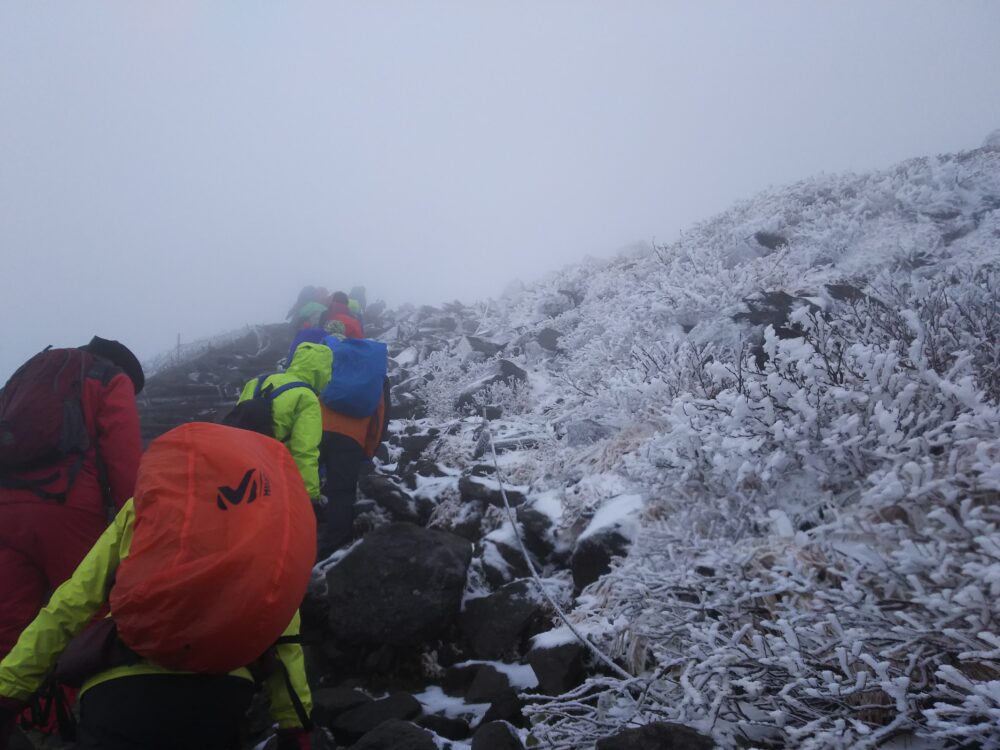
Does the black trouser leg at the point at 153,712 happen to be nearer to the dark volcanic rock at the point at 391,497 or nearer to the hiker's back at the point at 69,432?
the hiker's back at the point at 69,432

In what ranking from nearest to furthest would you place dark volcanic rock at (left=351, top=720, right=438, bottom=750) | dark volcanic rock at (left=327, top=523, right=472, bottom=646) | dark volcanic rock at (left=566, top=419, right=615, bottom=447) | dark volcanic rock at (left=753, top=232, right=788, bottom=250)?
dark volcanic rock at (left=351, top=720, right=438, bottom=750) < dark volcanic rock at (left=327, top=523, right=472, bottom=646) < dark volcanic rock at (left=566, top=419, right=615, bottom=447) < dark volcanic rock at (left=753, top=232, right=788, bottom=250)

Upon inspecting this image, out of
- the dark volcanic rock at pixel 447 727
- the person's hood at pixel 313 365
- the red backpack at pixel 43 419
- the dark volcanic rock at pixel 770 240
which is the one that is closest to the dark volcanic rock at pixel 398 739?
the dark volcanic rock at pixel 447 727

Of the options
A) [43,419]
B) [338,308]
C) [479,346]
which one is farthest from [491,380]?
[43,419]

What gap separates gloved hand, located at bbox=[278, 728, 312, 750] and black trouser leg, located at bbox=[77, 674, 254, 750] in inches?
15.4

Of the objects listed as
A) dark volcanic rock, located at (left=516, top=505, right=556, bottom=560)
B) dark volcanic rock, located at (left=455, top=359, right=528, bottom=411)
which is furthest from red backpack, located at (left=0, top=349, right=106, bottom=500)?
dark volcanic rock, located at (left=455, top=359, right=528, bottom=411)

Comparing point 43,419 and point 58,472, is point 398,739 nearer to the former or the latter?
point 58,472

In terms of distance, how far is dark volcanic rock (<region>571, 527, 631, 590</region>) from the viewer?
12.6 ft

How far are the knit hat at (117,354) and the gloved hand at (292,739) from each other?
269cm

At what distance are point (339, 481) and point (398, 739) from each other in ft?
9.50

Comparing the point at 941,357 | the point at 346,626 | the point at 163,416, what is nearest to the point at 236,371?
the point at 163,416

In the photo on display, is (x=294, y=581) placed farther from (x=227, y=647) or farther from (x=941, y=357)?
(x=941, y=357)

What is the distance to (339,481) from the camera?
5605 millimetres

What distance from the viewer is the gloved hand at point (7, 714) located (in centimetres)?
210

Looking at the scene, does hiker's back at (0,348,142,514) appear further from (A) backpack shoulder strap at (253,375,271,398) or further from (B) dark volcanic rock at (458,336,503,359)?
(B) dark volcanic rock at (458,336,503,359)
